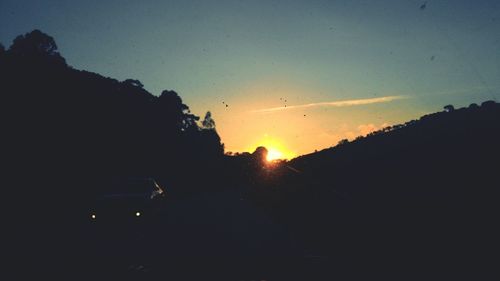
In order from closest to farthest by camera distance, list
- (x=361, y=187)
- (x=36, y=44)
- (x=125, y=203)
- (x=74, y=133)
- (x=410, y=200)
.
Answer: (x=410, y=200), (x=361, y=187), (x=125, y=203), (x=74, y=133), (x=36, y=44)

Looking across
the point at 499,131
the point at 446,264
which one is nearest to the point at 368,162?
the point at 499,131

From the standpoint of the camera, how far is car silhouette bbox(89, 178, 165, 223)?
1268 centimetres

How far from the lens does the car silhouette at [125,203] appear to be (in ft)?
41.6

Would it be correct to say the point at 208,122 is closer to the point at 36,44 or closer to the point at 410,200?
the point at 36,44

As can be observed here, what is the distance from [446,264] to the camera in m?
5.82

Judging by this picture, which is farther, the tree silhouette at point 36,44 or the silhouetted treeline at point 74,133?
the tree silhouette at point 36,44

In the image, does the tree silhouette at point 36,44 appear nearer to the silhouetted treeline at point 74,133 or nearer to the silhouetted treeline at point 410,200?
the silhouetted treeline at point 74,133

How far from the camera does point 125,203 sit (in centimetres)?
1318

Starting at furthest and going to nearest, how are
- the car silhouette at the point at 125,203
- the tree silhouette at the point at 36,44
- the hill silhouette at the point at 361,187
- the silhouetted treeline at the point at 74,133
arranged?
the tree silhouette at the point at 36,44
the silhouetted treeline at the point at 74,133
the car silhouette at the point at 125,203
the hill silhouette at the point at 361,187

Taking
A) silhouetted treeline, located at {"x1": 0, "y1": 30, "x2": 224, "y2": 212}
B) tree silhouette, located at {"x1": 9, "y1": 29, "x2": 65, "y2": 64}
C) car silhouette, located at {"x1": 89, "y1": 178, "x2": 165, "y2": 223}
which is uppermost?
tree silhouette, located at {"x1": 9, "y1": 29, "x2": 65, "y2": 64}

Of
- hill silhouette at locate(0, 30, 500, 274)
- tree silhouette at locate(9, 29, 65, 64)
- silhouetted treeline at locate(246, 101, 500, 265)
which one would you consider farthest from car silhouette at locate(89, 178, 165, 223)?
tree silhouette at locate(9, 29, 65, 64)

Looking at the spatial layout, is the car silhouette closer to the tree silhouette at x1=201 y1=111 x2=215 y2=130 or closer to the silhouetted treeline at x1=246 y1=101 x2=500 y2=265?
the silhouetted treeline at x1=246 y1=101 x2=500 y2=265

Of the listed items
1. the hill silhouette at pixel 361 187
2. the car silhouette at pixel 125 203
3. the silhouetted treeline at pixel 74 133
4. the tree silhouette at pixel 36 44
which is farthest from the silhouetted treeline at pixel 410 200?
the tree silhouette at pixel 36 44

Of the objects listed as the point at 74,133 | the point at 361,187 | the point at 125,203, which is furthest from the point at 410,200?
the point at 74,133
